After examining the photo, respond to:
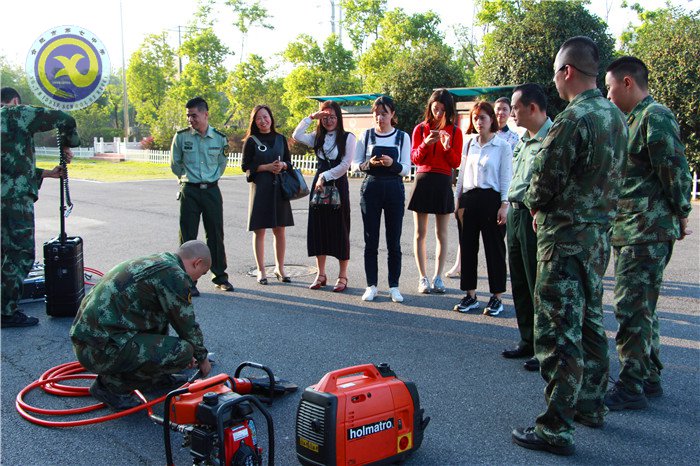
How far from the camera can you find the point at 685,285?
776 centimetres

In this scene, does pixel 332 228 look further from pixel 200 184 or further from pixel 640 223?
pixel 640 223

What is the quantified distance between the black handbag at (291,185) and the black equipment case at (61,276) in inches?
94.6

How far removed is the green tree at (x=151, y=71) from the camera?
166ft

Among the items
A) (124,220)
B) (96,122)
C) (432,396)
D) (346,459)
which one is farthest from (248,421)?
(96,122)

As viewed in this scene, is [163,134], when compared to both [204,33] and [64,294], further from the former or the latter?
[64,294]

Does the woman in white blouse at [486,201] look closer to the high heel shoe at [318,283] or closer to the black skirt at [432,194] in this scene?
the black skirt at [432,194]

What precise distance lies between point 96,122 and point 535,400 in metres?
57.6

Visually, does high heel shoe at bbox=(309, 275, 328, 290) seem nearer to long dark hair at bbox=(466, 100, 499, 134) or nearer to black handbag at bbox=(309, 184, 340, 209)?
black handbag at bbox=(309, 184, 340, 209)

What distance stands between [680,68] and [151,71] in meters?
42.8

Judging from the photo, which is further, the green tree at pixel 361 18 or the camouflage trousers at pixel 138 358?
the green tree at pixel 361 18

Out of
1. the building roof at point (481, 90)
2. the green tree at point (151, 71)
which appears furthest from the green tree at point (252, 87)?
the building roof at point (481, 90)

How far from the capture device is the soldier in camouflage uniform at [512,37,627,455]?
353 cm

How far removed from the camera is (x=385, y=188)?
7.03m

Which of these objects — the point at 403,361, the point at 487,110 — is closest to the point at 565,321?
the point at 403,361
